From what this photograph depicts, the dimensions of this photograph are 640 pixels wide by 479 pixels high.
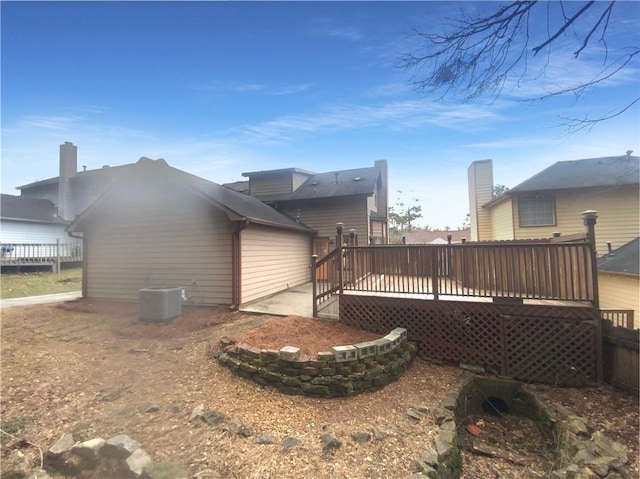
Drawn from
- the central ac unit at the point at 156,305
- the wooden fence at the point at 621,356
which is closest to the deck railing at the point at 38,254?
the central ac unit at the point at 156,305

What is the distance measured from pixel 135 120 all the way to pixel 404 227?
36429 mm

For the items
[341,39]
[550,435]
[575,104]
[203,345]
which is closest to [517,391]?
[550,435]

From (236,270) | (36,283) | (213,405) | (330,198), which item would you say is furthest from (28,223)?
(213,405)

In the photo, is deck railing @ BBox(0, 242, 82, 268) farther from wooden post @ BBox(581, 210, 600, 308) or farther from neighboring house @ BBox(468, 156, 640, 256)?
neighboring house @ BBox(468, 156, 640, 256)

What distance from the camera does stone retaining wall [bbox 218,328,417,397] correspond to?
4.09 metres

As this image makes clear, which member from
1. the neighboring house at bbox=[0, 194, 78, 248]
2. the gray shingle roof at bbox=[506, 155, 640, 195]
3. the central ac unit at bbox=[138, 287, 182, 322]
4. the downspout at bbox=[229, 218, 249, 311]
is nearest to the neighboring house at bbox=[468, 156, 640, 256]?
the gray shingle roof at bbox=[506, 155, 640, 195]

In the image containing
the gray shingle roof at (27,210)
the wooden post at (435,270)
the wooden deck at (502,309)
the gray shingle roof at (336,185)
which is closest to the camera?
the wooden deck at (502,309)

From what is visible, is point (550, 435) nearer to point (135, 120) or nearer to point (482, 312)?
point (482, 312)

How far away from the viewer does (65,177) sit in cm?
2041

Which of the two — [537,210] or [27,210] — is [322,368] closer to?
[537,210]

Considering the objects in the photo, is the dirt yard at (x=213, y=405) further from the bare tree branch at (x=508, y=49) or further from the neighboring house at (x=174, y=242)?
the bare tree branch at (x=508, y=49)

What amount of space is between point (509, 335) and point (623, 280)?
598 cm

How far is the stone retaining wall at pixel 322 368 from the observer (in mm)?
4086

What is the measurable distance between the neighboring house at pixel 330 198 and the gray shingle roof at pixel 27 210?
46.5 ft
